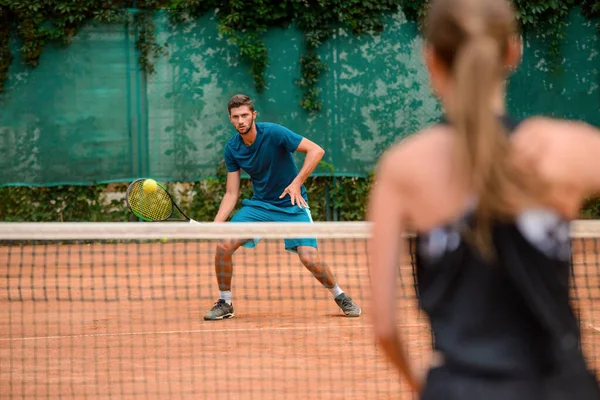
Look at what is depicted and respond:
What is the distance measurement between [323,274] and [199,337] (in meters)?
0.90

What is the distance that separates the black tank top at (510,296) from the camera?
4.15 feet

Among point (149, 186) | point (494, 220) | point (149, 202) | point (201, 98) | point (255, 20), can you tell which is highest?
point (255, 20)

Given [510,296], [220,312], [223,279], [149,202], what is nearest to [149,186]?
[149,202]

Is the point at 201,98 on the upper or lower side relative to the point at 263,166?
upper

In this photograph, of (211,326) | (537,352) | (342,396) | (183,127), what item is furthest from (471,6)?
(183,127)

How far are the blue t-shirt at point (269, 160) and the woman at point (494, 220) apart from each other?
188 inches

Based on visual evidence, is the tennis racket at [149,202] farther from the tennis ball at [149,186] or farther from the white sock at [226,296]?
the white sock at [226,296]

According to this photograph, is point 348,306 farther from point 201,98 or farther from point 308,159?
point 201,98

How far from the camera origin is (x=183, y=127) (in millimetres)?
10188

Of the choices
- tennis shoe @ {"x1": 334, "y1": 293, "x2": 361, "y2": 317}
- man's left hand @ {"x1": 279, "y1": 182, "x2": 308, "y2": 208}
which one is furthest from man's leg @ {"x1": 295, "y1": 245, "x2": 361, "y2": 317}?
man's left hand @ {"x1": 279, "y1": 182, "x2": 308, "y2": 208}

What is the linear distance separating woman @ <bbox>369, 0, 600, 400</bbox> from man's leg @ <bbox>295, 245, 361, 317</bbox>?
4293mm

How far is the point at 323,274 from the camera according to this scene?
566 cm

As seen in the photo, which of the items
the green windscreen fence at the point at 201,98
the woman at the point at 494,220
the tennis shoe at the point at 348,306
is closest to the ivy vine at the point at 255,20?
the green windscreen fence at the point at 201,98

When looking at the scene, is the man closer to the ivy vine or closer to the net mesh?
the net mesh
